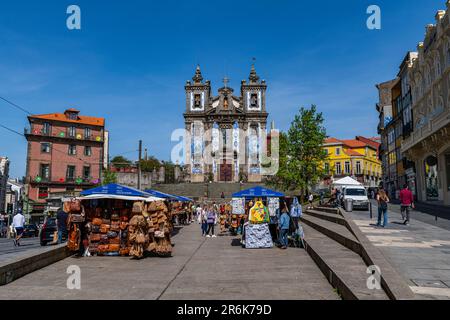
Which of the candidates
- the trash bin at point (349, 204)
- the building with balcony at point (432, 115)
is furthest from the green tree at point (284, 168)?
the trash bin at point (349, 204)

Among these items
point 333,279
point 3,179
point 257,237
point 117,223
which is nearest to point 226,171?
point 3,179

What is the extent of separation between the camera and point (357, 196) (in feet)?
91.1

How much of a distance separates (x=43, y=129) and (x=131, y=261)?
170ft

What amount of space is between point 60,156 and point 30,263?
171 feet

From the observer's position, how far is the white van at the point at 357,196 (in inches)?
1073

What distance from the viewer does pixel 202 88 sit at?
2724 inches

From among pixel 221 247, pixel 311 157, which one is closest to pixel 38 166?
pixel 311 157

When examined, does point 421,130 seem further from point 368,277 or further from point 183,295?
point 183,295

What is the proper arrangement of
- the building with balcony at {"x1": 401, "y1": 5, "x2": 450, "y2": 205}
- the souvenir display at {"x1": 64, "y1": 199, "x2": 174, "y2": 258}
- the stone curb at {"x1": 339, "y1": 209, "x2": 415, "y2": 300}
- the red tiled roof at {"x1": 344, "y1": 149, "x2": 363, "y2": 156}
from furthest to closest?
1. the red tiled roof at {"x1": 344, "y1": 149, "x2": 363, "y2": 156}
2. the building with balcony at {"x1": 401, "y1": 5, "x2": 450, "y2": 205}
3. the souvenir display at {"x1": 64, "y1": 199, "x2": 174, "y2": 258}
4. the stone curb at {"x1": 339, "y1": 209, "x2": 415, "y2": 300}

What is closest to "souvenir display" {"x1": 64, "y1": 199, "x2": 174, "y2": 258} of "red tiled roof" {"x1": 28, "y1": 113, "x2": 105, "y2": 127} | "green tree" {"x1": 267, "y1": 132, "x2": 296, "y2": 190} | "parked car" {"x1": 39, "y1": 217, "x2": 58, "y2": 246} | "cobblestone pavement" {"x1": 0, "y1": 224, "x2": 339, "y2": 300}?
"cobblestone pavement" {"x1": 0, "y1": 224, "x2": 339, "y2": 300}

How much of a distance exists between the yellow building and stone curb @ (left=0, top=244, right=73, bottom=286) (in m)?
65.0

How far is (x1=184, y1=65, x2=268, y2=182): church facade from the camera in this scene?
213ft

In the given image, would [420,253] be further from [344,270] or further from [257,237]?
[257,237]

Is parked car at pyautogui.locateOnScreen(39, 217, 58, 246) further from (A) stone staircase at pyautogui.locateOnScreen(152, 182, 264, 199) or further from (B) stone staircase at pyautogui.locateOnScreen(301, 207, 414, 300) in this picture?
(A) stone staircase at pyautogui.locateOnScreen(152, 182, 264, 199)
